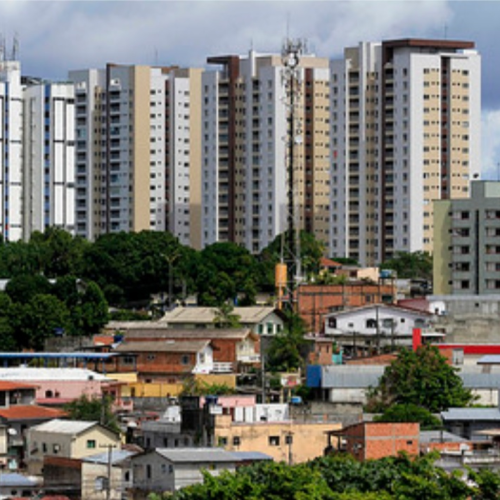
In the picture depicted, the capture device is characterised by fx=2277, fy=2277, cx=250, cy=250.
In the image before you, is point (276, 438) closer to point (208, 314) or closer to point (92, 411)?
point (92, 411)

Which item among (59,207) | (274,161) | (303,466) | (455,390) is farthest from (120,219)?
(303,466)

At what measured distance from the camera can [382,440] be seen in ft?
155

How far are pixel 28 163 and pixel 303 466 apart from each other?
269 ft

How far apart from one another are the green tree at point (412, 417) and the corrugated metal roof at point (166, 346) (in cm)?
1518

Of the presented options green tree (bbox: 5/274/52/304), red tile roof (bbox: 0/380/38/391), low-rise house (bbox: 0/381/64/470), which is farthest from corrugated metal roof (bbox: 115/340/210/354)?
green tree (bbox: 5/274/52/304)

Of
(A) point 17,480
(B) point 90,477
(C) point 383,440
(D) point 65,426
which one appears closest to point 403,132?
(D) point 65,426

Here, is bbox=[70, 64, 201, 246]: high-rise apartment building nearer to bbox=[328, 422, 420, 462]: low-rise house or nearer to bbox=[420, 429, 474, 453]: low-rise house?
bbox=[420, 429, 474, 453]: low-rise house

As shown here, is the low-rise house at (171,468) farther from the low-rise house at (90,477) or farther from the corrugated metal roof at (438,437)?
the corrugated metal roof at (438,437)

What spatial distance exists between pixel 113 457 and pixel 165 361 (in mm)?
21428

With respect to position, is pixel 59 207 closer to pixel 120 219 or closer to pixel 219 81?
pixel 120 219

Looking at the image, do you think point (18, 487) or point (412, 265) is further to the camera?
point (412, 265)

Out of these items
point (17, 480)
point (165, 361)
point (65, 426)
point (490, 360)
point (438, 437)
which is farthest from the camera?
point (165, 361)

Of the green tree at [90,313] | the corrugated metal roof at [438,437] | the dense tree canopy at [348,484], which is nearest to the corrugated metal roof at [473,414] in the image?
the corrugated metal roof at [438,437]

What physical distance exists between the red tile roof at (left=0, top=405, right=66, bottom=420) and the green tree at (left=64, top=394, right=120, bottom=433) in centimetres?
36
